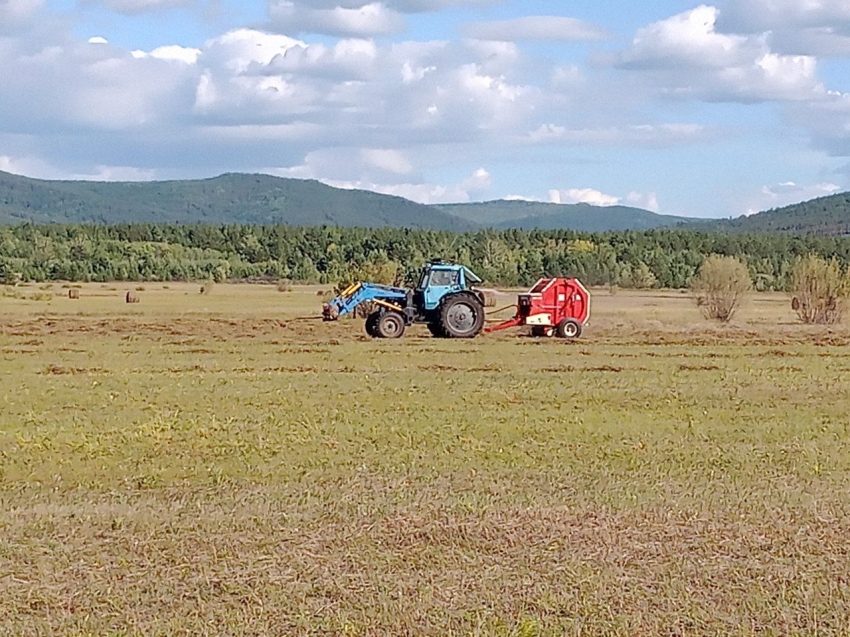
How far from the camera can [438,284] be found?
30.9 m

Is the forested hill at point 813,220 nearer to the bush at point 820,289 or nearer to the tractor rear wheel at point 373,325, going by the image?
the bush at point 820,289

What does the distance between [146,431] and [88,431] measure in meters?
0.68

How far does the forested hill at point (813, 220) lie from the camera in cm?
17212

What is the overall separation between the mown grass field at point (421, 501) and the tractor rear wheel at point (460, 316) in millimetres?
8148

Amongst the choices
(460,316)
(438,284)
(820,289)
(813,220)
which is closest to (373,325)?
(438,284)

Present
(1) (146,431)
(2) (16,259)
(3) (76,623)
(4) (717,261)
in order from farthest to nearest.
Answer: (2) (16,259), (4) (717,261), (1) (146,431), (3) (76,623)

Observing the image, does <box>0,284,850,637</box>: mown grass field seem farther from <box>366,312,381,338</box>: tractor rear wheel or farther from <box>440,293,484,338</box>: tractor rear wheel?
<box>366,312,381,338</box>: tractor rear wheel

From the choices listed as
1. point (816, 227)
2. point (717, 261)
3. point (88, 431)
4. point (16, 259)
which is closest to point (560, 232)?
point (16, 259)

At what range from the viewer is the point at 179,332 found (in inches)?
1259

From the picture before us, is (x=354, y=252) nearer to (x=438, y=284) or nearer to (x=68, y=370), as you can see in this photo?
(x=438, y=284)

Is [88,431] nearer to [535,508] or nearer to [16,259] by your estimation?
[535,508]

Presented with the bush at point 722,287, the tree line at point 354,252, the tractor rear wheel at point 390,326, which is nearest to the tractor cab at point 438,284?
the tractor rear wheel at point 390,326

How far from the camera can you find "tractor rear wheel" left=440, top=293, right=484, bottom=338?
30281mm

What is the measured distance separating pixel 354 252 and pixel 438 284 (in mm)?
84897
